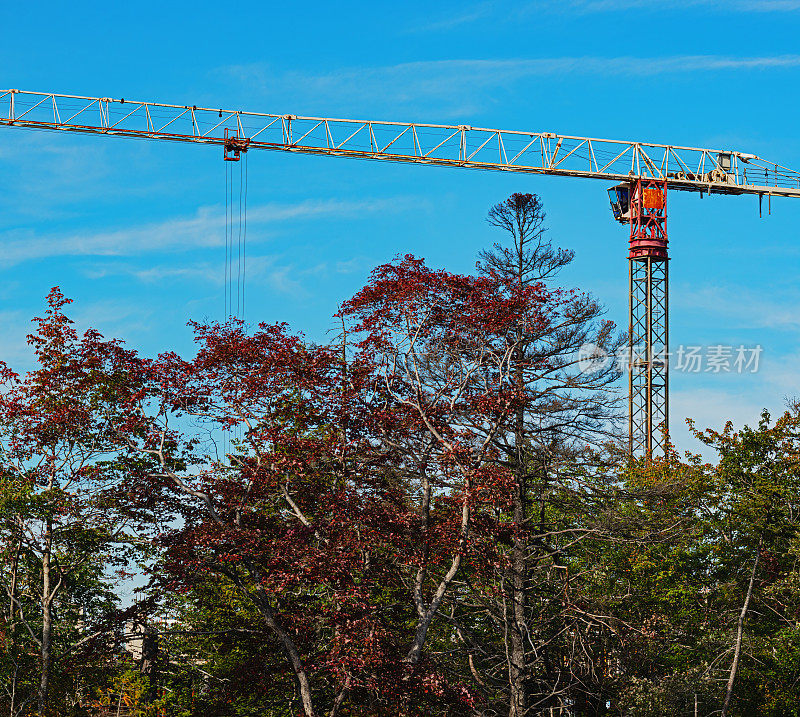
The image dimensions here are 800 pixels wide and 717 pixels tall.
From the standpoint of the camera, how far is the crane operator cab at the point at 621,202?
62.1 meters

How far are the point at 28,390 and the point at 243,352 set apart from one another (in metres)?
5.09

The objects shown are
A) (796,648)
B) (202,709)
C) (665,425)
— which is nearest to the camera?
(202,709)

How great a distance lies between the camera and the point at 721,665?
3142 centimetres

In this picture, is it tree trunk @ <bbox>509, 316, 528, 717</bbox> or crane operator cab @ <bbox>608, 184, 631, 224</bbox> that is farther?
crane operator cab @ <bbox>608, 184, 631, 224</bbox>

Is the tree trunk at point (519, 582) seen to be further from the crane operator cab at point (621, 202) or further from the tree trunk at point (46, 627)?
the crane operator cab at point (621, 202)

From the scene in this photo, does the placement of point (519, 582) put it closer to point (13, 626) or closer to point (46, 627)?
point (46, 627)

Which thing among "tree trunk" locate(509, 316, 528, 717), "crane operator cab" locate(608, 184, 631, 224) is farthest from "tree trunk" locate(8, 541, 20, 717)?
"crane operator cab" locate(608, 184, 631, 224)

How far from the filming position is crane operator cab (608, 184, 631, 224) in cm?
6212

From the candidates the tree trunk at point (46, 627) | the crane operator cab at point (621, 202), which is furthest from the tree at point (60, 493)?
the crane operator cab at point (621, 202)

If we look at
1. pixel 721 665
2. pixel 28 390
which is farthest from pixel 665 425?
pixel 28 390

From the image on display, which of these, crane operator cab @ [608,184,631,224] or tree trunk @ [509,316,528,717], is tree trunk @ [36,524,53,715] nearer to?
tree trunk @ [509,316,528,717]

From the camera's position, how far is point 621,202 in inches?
2468

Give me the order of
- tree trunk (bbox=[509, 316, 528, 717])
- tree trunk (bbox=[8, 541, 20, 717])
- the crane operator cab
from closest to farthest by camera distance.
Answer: tree trunk (bbox=[8, 541, 20, 717]) → tree trunk (bbox=[509, 316, 528, 717]) → the crane operator cab

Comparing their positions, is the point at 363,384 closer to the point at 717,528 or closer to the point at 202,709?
the point at 202,709
